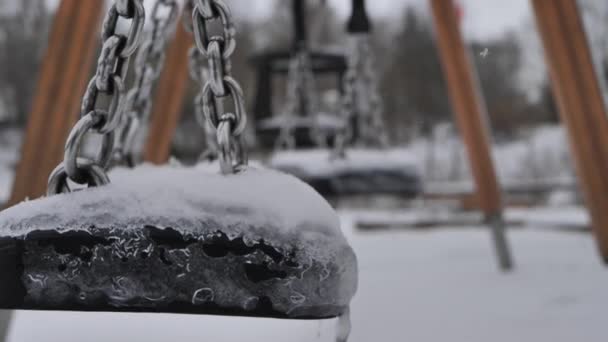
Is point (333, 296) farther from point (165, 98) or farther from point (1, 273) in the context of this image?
point (165, 98)

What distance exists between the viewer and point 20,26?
1028 cm

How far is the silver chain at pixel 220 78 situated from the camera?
0.31 meters

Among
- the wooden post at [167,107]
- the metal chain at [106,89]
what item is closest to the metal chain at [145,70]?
the metal chain at [106,89]

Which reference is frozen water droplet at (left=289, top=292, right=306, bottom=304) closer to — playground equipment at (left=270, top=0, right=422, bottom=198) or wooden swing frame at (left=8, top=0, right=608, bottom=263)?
wooden swing frame at (left=8, top=0, right=608, bottom=263)

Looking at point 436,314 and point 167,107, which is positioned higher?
point 167,107

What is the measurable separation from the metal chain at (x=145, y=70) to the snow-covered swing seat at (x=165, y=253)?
0.75 ft

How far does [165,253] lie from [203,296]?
1.1 inches

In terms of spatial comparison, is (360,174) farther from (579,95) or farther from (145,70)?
(145,70)

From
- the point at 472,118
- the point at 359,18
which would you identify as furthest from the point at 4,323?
the point at 472,118

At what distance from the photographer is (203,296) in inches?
11.0

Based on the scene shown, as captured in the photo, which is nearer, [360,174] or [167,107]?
[360,174]

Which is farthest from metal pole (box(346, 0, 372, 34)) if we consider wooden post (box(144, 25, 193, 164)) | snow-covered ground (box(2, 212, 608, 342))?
wooden post (box(144, 25, 193, 164))

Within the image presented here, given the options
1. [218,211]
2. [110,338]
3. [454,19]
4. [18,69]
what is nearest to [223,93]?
[218,211]

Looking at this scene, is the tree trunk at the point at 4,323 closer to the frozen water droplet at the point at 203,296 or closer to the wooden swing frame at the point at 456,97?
the wooden swing frame at the point at 456,97
